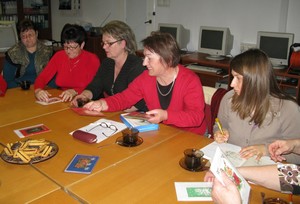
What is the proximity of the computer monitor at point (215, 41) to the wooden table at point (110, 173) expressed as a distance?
126 inches

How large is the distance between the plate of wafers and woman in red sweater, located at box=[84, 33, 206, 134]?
Answer: 0.62 metres

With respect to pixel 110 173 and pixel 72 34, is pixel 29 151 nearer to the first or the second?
pixel 110 173

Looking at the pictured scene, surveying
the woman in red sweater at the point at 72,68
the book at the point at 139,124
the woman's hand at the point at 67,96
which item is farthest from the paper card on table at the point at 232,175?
the woman in red sweater at the point at 72,68

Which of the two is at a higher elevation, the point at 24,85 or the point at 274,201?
the point at 24,85

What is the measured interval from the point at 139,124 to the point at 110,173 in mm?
566

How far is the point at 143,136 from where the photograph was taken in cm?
178

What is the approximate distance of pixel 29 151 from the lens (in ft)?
4.98

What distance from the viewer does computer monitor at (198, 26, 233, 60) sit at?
15.5 ft

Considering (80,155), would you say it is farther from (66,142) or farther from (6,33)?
(6,33)

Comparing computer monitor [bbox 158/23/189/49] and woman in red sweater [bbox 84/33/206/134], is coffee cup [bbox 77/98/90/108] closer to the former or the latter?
woman in red sweater [bbox 84/33/206/134]

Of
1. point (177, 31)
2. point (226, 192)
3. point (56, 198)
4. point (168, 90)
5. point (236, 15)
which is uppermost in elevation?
point (236, 15)

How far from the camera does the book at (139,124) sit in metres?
1.85

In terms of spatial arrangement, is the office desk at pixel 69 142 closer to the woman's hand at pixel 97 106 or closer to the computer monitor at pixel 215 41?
the woman's hand at pixel 97 106

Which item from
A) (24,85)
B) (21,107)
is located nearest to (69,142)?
(21,107)
